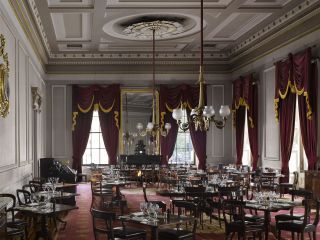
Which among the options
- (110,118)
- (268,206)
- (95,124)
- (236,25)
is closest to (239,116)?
(236,25)

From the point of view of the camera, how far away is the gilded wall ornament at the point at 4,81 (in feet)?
23.9

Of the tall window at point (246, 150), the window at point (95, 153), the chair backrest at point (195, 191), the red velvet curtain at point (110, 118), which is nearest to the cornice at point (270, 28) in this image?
the tall window at point (246, 150)

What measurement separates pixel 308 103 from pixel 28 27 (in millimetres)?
6540

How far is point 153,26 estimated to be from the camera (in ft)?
38.5

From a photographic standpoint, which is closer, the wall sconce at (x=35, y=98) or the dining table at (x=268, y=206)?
the dining table at (x=268, y=206)

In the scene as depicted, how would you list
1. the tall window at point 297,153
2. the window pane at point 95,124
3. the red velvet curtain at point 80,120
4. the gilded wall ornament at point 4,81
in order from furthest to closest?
the window pane at point 95,124 → the red velvet curtain at point 80,120 → the tall window at point 297,153 → the gilded wall ornament at point 4,81

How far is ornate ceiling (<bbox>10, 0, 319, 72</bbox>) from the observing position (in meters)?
10.0

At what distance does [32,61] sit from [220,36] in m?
5.41

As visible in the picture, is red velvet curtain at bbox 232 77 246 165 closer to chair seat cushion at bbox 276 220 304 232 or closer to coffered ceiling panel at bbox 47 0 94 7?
coffered ceiling panel at bbox 47 0 94 7

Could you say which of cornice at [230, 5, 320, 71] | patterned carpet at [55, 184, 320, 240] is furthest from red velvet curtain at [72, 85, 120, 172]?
cornice at [230, 5, 320, 71]

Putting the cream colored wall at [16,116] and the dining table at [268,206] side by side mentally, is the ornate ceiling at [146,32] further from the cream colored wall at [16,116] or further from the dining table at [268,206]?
the dining table at [268,206]

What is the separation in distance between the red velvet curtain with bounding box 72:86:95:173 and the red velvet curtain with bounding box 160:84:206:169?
8.43 ft

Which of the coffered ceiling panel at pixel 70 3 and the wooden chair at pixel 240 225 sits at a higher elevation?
the coffered ceiling panel at pixel 70 3

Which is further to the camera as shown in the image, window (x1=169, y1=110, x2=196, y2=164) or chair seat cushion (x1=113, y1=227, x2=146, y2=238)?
window (x1=169, y1=110, x2=196, y2=164)
